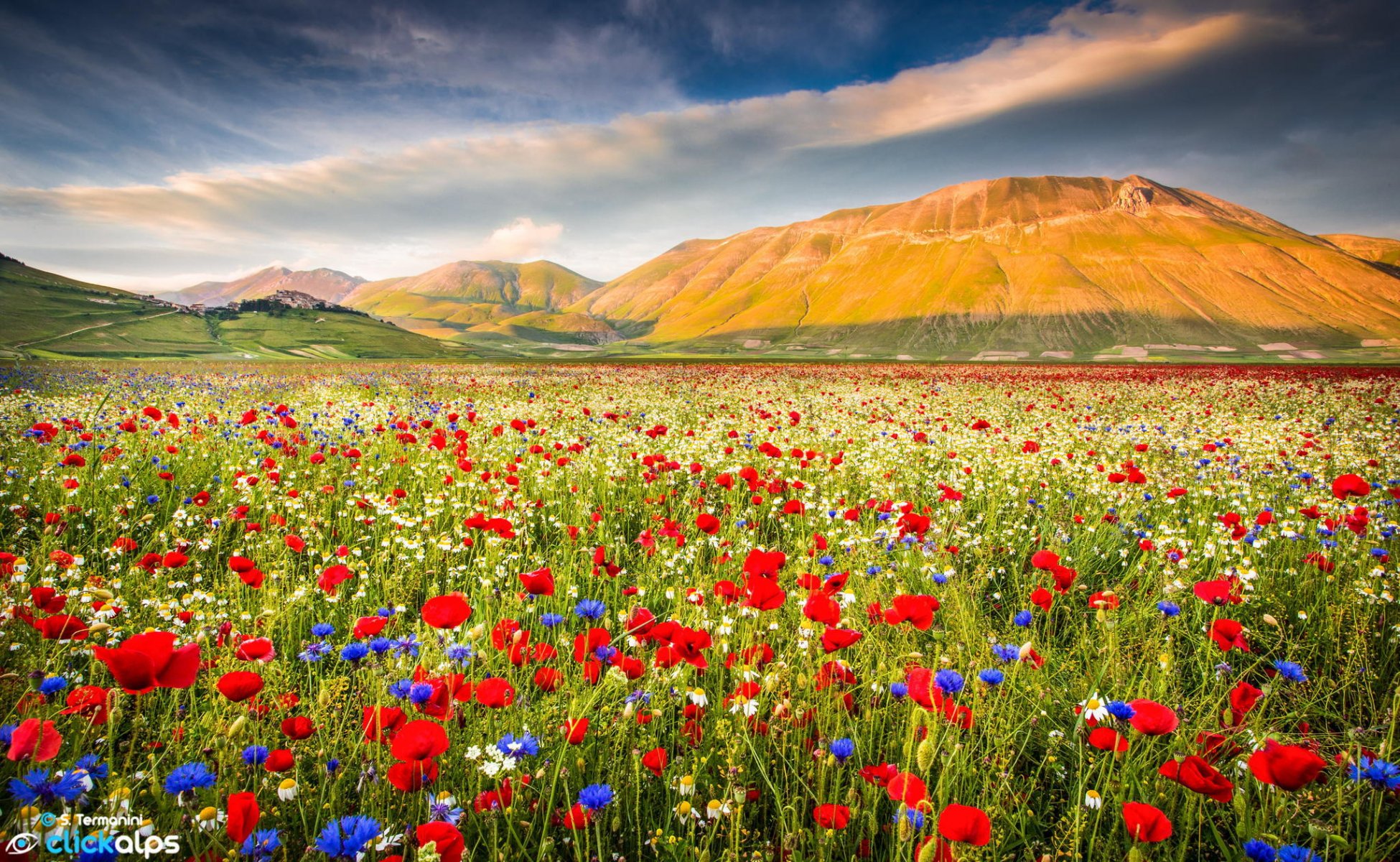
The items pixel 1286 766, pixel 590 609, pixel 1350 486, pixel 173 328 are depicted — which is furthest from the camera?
pixel 173 328

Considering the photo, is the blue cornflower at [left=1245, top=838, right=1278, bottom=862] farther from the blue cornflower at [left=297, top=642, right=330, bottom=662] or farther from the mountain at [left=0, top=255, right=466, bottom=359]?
the mountain at [left=0, top=255, right=466, bottom=359]

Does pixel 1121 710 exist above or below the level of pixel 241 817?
above

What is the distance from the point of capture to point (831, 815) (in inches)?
73.7

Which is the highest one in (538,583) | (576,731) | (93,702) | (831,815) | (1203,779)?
(538,583)

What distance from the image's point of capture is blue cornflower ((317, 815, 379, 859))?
1.46 metres

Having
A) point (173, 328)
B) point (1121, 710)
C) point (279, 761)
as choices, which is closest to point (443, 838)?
point (279, 761)

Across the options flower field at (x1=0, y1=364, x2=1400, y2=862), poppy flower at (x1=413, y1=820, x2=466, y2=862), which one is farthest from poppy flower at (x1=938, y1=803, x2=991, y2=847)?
poppy flower at (x1=413, y1=820, x2=466, y2=862)

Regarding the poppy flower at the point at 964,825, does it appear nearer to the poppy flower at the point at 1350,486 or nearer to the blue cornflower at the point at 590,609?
the blue cornflower at the point at 590,609

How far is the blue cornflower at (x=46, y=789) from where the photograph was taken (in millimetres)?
1507

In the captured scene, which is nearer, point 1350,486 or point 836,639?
point 836,639

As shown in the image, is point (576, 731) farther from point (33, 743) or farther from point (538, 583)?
point (33, 743)

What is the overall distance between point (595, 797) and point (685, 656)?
655mm

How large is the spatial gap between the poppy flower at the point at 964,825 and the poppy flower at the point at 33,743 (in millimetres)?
2341

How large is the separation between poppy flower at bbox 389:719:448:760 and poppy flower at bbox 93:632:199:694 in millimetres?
→ 542
